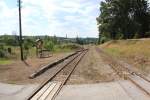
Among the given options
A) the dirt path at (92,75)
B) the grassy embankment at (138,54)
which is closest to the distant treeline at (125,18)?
the grassy embankment at (138,54)

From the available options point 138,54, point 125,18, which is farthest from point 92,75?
point 125,18

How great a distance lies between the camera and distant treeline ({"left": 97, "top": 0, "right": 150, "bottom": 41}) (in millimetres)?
96500

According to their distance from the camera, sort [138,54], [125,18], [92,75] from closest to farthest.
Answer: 1. [92,75]
2. [138,54]
3. [125,18]

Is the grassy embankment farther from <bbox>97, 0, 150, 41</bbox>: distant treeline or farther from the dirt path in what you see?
<bbox>97, 0, 150, 41</bbox>: distant treeline

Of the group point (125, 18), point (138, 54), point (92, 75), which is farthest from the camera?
point (125, 18)

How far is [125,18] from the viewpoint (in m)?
96.9

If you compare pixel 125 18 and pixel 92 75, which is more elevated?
pixel 125 18

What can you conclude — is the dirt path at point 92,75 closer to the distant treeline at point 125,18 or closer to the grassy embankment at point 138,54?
the grassy embankment at point 138,54

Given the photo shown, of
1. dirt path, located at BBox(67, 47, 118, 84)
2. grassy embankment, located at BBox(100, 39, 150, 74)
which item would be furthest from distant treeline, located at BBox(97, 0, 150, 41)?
dirt path, located at BBox(67, 47, 118, 84)

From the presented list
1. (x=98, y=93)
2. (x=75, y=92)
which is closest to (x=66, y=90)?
(x=75, y=92)

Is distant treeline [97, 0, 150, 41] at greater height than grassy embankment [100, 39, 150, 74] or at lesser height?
greater

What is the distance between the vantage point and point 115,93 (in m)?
13.1

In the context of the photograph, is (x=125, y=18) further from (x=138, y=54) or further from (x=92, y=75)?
(x=92, y=75)

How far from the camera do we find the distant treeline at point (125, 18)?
96.5 m
